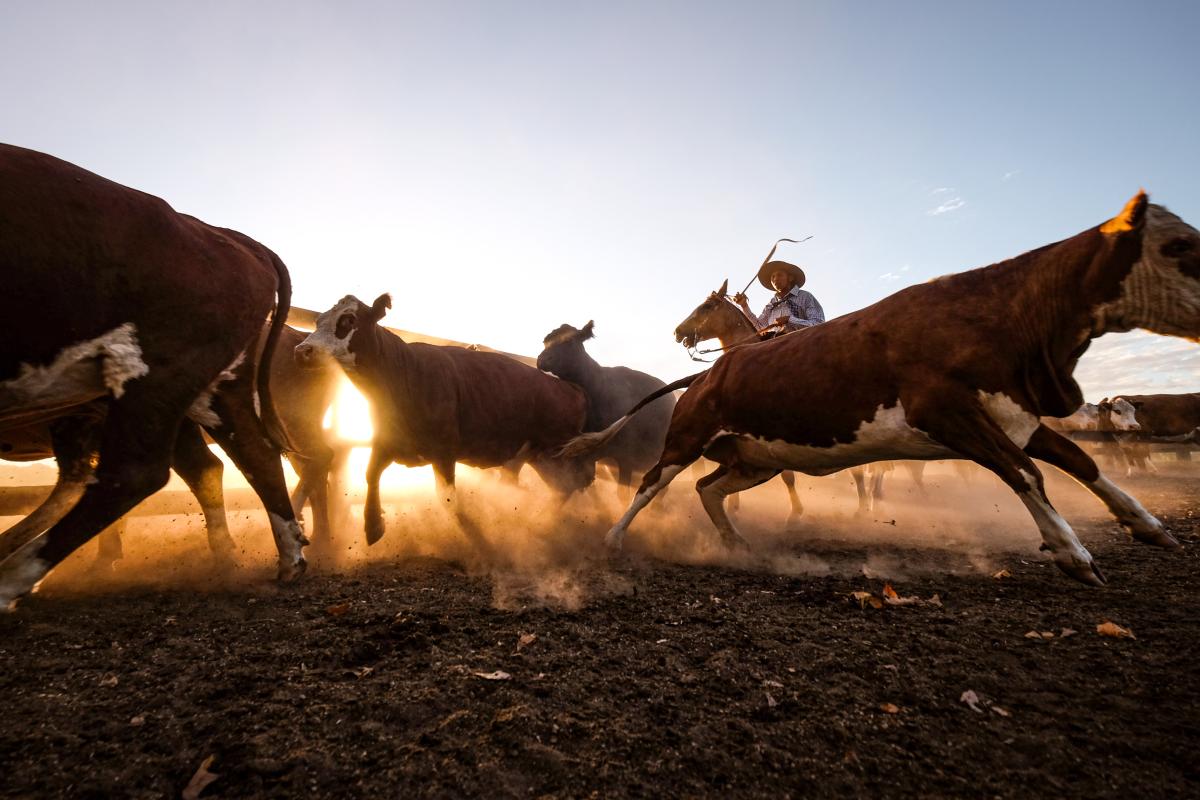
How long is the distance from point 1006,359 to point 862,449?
999 millimetres

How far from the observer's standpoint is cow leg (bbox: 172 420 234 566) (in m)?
3.47

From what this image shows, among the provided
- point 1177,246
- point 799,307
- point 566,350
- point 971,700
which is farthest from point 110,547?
point 799,307

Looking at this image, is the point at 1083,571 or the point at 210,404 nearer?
the point at 1083,571

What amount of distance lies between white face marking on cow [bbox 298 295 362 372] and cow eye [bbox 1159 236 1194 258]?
5.45m

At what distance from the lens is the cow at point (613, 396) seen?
6.50m

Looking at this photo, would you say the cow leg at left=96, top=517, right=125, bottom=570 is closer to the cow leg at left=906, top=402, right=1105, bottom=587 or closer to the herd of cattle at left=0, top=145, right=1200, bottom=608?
the herd of cattle at left=0, top=145, right=1200, bottom=608

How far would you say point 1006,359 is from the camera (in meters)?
3.04

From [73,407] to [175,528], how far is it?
9.78 feet

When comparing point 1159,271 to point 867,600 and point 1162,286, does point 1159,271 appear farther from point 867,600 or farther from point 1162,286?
point 867,600

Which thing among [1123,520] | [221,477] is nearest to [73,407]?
[221,477]

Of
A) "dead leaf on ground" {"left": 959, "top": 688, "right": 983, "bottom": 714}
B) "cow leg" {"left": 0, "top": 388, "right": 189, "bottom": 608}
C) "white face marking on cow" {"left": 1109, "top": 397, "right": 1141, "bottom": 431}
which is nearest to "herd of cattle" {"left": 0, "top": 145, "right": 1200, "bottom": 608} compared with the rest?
"cow leg" {"left": 0, "top": 388, "right": 189, "bottom": 608}

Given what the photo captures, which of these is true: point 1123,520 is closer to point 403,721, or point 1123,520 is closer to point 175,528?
point 403,721

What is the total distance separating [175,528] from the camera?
491cm

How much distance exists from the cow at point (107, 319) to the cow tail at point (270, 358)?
1.03ft
